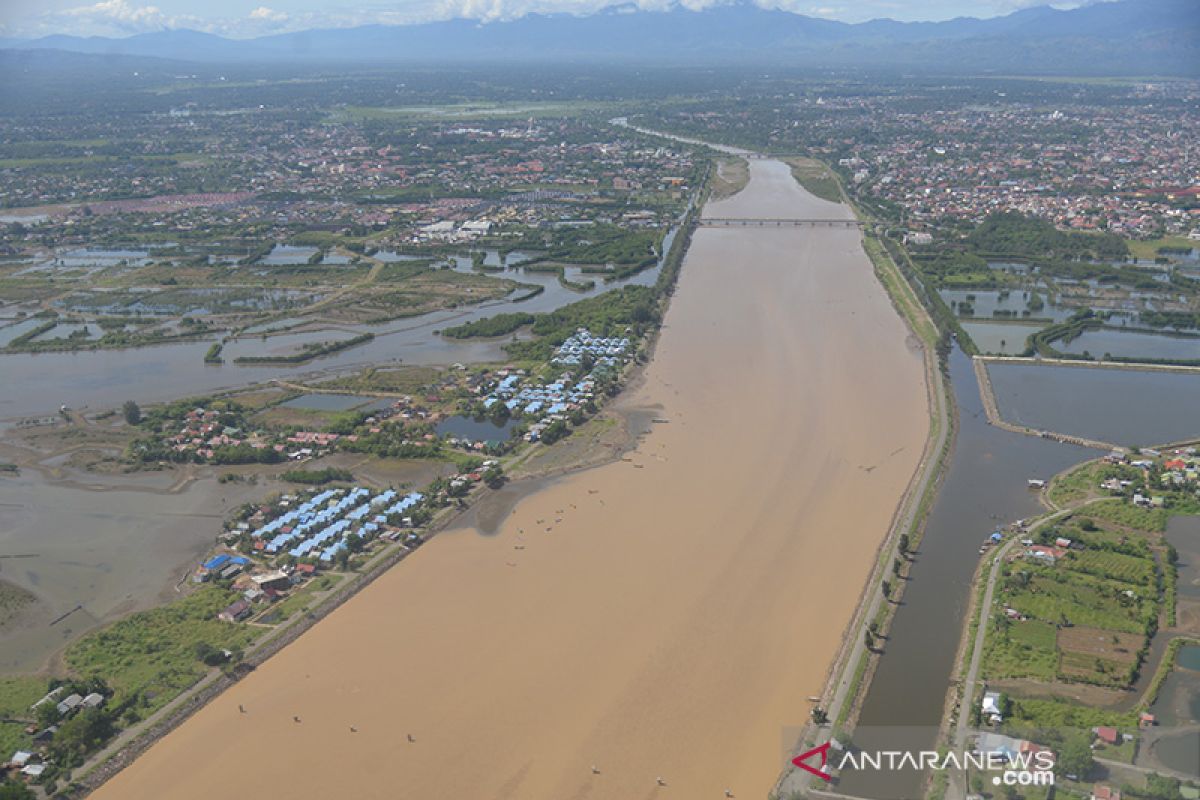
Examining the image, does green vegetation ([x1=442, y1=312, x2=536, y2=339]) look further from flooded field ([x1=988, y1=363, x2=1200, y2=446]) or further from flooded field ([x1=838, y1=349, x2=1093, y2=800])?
flooded field ([x1=988, y1=363, x2=1200, y2=446])

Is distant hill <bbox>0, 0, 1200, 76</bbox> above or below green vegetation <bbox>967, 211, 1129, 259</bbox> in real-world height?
above

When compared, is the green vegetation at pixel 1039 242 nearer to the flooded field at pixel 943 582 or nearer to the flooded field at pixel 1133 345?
the flooded field at pixel 1133 345

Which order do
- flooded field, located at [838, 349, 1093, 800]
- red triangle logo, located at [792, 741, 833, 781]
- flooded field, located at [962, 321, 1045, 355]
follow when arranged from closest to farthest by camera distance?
red triangle logo, located at [792, 741, 833, 781] < flooded field, located at [838, 349, 1093, 800] < flooded field, located at [962, 321, 1045, 355]

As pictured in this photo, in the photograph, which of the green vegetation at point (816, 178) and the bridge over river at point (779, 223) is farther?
the green vegetation at point (816, 178)

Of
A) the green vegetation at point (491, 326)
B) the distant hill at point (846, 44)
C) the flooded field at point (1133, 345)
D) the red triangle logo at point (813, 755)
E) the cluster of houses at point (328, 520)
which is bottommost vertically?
the cluster of houses at point (328, 520)

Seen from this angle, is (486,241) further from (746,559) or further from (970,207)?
(746,559)

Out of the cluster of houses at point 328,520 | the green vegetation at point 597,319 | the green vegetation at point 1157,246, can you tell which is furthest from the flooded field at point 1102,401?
the green vegetation at point 1157,246

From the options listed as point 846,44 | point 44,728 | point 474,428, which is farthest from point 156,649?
point 846,44

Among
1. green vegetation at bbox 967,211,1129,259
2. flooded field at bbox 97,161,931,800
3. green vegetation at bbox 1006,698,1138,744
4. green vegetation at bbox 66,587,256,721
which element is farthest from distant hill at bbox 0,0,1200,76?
green vegetation at bbox 66,587,256,721
